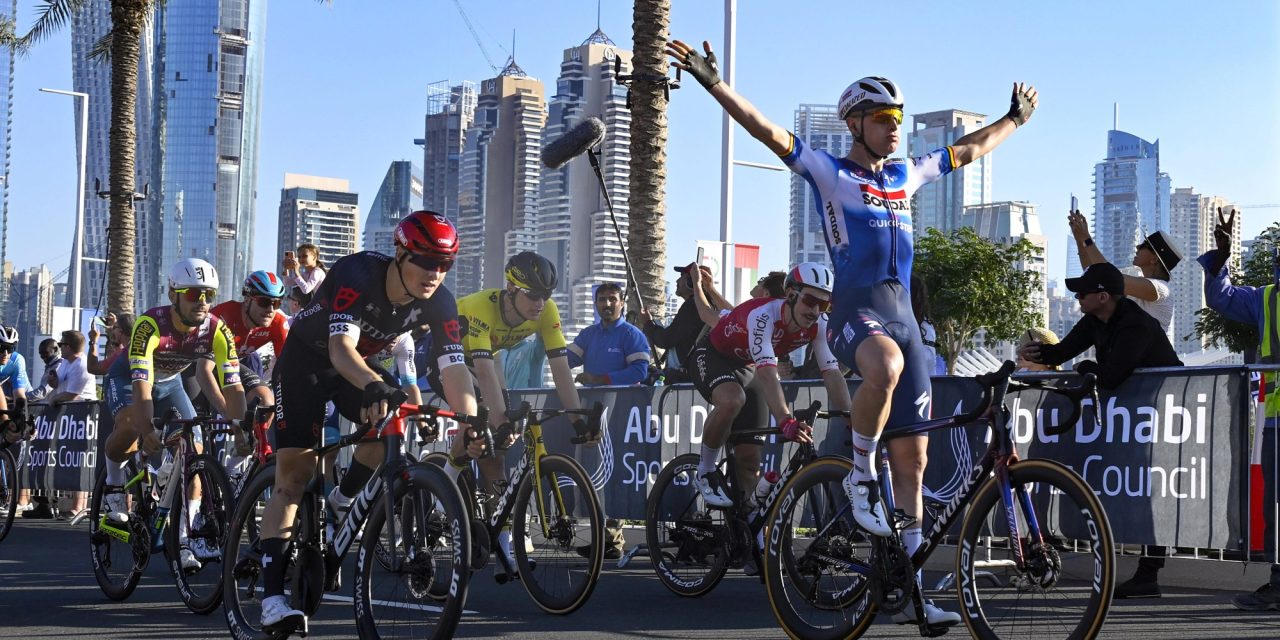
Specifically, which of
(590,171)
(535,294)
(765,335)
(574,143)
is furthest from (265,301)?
(590,171)

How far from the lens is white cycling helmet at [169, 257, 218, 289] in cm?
896

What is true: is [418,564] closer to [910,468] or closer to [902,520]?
[902,520]

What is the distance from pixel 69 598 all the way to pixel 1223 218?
728 cm

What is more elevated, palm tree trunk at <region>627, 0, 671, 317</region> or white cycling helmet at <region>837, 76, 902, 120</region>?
palm tree trunk at <region>627, 0, 671, 317</region>

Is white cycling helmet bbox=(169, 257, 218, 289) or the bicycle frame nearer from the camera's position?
the bicycle frame

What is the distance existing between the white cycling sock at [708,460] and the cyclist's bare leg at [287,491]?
2998 mm

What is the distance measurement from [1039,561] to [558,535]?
3087mm

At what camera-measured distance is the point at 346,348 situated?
20.6ft

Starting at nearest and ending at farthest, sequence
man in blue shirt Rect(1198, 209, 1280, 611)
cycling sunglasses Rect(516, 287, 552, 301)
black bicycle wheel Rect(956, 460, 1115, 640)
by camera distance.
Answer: black bicycle wheel Rect(956, 460, 1115, 640)
man in blue shirt Rect(1198, 209, 1280, 611)
cycling sunglasses Rect(516, 287, 552, 301)

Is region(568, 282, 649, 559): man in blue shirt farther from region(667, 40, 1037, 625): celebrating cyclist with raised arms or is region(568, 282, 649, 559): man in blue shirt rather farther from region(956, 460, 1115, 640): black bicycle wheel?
region(956, 460, 1115, 640): black bicycle wheel

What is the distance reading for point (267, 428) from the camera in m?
8.47

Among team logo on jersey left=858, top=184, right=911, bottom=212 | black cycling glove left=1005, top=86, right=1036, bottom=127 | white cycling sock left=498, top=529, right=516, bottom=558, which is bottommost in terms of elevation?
white cycling sock left=498, top=529, right=516, bottom=558

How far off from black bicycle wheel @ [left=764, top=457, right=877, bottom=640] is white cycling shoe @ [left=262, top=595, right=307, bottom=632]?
80.8 inches

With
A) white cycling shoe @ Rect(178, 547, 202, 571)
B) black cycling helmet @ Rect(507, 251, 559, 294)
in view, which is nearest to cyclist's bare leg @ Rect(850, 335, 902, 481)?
black cycling helmet @ Rect(507, 251, 559, 294)
